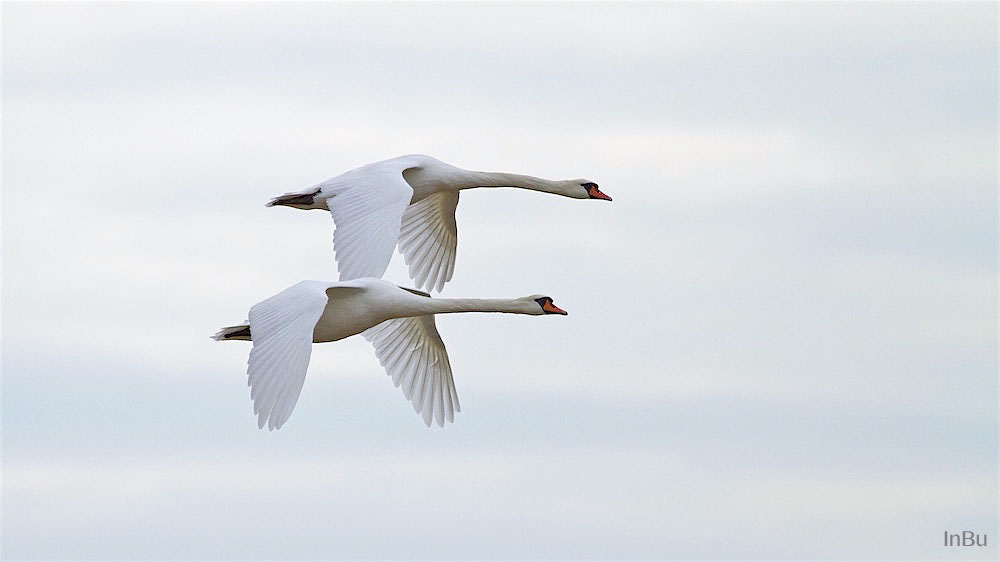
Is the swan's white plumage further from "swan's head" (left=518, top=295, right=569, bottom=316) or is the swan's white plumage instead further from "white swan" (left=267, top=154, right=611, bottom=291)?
"swan's head" (left=518, top=295, right=569, bottom=316)

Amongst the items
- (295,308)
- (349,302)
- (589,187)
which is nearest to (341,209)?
(349,302)

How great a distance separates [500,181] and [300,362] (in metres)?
7.47

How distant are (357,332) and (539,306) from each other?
253cm

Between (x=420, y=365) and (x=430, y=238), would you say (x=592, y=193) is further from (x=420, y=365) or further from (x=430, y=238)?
(x=420, y=365)

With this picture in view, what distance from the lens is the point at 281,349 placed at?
23.6 metres

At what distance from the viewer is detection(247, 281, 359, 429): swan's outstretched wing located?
23062 millimetres

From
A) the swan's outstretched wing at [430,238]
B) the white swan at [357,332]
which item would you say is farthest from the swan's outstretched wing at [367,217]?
the swan's outstretched wing at [430,238]

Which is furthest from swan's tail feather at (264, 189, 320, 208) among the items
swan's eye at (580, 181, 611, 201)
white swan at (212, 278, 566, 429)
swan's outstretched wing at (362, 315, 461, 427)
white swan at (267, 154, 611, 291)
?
swan's eye at (580, 181, 611, 201)

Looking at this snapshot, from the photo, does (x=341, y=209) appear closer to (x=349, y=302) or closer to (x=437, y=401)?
(x=349, y=302)

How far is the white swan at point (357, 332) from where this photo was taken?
23.2 m

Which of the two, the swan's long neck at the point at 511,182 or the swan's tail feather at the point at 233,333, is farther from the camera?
the swan's long neck at the point at 511,182

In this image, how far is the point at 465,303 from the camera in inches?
1089

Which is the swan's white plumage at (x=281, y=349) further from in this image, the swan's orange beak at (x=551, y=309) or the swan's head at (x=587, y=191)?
the swan's head at (x=587, y=191)

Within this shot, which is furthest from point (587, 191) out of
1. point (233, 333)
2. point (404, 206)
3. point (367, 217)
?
point (233, 333)
